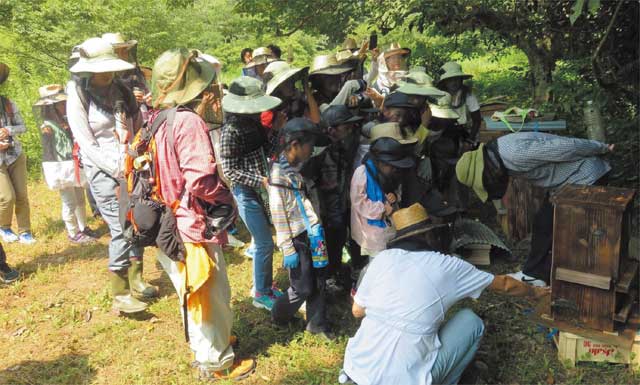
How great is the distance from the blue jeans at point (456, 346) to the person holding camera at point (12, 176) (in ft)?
17.3

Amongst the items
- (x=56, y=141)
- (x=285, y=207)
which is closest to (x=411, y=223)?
(x=285, y=207)

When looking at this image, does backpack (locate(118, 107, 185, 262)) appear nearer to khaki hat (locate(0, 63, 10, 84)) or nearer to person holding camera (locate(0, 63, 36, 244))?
khaki hat (locate(0, 63, 10, 84))

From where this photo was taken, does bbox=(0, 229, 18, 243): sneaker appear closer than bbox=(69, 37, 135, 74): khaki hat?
No

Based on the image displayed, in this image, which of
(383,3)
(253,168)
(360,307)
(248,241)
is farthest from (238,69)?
(360,307)

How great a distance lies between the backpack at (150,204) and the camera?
3125 mm

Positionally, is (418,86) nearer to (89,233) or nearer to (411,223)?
(411,223)

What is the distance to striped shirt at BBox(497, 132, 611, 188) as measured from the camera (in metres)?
3.85

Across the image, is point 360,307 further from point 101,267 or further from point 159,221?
point 101,267

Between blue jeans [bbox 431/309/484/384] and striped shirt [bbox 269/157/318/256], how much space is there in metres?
1.16

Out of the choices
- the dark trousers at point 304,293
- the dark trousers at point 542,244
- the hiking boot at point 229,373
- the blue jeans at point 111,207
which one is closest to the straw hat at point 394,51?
the dark trousers at point 542,244

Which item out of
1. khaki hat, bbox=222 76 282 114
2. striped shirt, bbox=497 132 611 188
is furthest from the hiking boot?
striped shirt, bbox=497 132 611 188

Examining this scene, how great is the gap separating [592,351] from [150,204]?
3047 mm

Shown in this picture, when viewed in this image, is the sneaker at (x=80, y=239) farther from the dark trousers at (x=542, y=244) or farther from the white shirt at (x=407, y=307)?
the dark trousers at (x=542, y=244)

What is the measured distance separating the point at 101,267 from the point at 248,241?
1632 millimetres
